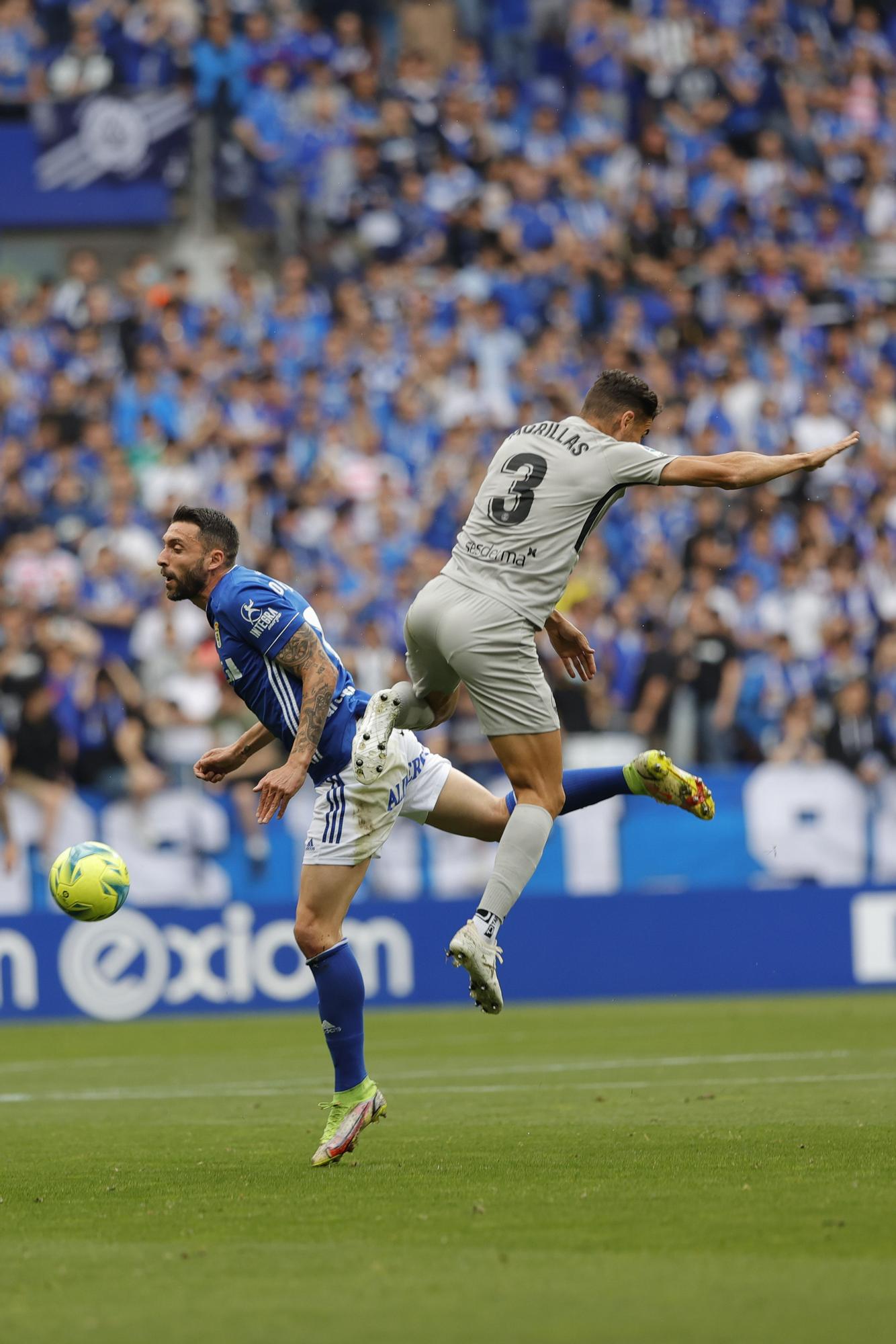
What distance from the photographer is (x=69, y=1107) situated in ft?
32.5

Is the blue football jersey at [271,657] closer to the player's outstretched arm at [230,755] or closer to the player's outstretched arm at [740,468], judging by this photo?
the player's outstretched arm at [230,755]

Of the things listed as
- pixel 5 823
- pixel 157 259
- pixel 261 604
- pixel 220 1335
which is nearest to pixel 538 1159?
pixel 261 604

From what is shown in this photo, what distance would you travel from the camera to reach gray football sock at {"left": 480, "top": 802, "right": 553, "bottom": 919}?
7770 millimetres

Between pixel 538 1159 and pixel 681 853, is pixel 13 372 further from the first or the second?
pixel 538 1159

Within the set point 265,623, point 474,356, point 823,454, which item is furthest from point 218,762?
point 474,356

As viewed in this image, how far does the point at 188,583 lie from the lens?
780 centimetres

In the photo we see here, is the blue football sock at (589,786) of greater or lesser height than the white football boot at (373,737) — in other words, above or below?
below

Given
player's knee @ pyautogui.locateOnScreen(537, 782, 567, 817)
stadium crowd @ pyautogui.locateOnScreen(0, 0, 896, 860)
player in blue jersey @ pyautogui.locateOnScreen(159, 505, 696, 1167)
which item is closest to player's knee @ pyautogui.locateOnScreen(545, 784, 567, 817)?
player's knee @ pyautogui.locateOnScreen(537, 782, 567, 817)

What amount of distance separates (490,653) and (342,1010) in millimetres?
1459

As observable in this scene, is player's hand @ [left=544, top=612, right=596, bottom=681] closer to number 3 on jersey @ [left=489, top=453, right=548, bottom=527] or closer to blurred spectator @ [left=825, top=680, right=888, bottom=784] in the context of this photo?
number 3 on jersey @ [left=489, top=453, right=548, bottom=527]

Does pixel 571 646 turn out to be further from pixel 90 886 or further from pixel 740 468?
pixel 90 886

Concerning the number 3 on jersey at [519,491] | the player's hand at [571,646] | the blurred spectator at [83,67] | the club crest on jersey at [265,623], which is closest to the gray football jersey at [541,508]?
the number 3 on jersey at [519,491]

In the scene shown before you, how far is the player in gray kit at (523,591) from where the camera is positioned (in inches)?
308

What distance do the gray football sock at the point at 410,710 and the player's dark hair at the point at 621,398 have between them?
4.26 ft
